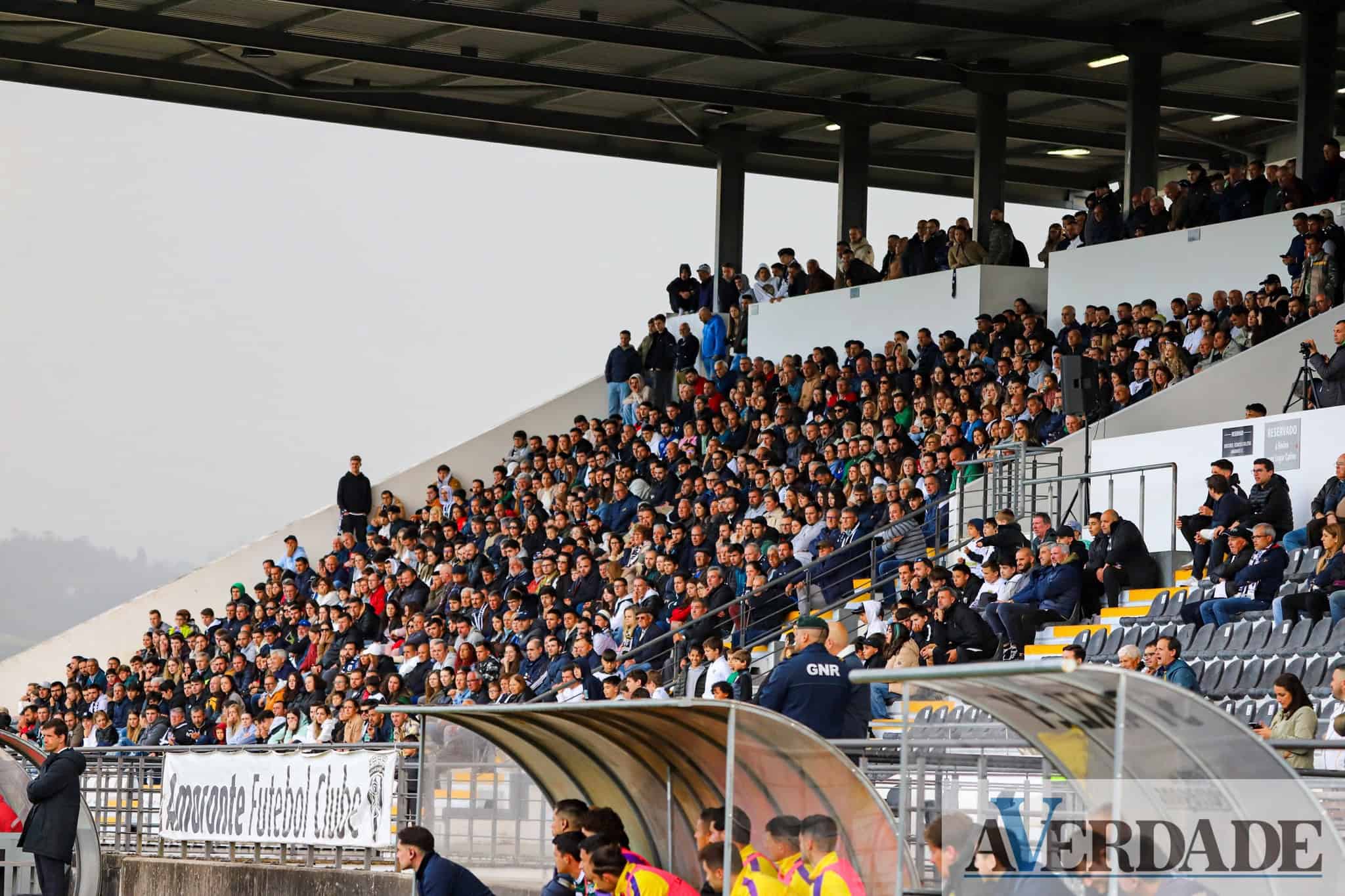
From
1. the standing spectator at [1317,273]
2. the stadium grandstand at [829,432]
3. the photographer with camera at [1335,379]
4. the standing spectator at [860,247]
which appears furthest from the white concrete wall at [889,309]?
the photographer with camera at [1335,379]

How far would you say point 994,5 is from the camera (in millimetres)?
25734

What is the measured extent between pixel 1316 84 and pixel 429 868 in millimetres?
17775

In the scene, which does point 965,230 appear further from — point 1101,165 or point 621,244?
point 621,244

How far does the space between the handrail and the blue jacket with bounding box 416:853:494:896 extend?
26.0ft

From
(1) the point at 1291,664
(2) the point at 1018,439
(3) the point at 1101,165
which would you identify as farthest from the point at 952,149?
(1) the point at 1291,664

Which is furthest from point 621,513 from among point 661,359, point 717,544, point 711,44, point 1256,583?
point 1256,583

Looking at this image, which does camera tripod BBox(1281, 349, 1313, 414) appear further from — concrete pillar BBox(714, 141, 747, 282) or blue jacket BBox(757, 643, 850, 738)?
concrete pillar BBox(714, 141, 747, 282)

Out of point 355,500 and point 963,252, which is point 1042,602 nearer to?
point 963,252

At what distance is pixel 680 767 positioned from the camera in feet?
32.2

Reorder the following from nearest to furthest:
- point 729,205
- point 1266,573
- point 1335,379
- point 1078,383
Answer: point 1266,573 < point 1335,379 < point 1078,383 < point 729,205

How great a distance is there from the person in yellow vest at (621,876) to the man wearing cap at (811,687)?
54.3 inches

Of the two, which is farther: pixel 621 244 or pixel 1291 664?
pixel 621 244

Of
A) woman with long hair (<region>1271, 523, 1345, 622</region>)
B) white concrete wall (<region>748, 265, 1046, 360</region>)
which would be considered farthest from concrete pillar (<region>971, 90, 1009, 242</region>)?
woman with long hair (<region>1271, 523, 1345, 622</region>)

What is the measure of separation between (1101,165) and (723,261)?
25.2ft
